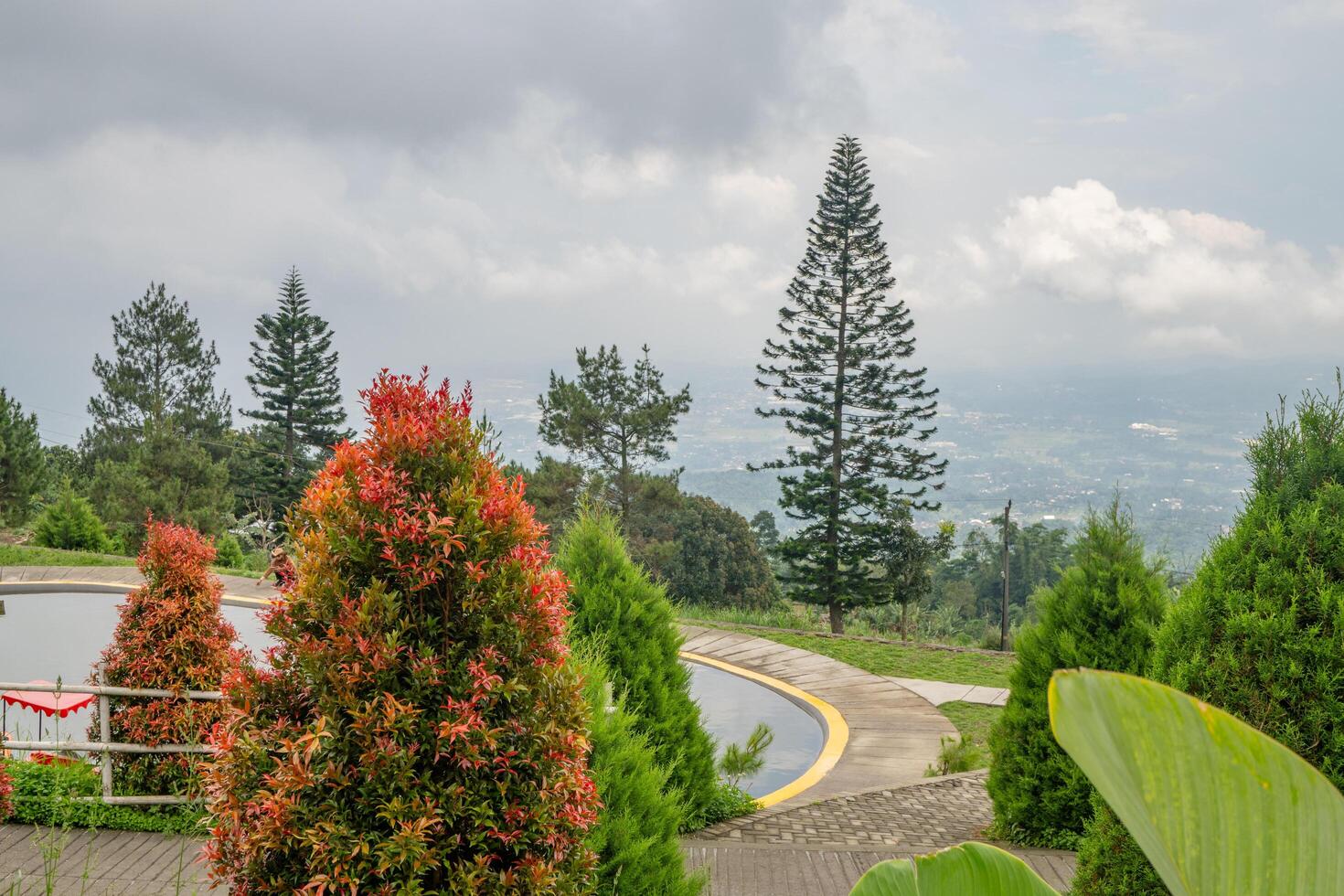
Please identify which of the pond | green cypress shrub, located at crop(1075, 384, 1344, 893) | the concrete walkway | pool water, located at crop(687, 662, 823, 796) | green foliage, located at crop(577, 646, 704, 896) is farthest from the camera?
the concrete walkway

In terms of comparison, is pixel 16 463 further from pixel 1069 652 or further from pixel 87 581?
pixel 1069 652

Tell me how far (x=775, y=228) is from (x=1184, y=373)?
7077cm

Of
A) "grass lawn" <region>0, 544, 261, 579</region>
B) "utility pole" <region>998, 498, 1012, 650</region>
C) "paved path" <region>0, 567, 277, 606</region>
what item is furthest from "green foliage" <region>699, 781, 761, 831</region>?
"grass lawn" <region>0, 544, 261, 579</region>

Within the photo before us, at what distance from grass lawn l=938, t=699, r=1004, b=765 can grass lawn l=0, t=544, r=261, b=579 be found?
32.7 feet

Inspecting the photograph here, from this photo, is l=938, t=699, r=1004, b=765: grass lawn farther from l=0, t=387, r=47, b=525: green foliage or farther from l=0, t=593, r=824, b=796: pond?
l=0, t=387, r=47, b=525: green foliage

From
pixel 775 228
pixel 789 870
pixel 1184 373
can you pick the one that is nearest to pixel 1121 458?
pixel 775 228

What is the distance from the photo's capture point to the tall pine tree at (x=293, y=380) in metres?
21.3

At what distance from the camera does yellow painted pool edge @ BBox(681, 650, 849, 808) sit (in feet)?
20.6

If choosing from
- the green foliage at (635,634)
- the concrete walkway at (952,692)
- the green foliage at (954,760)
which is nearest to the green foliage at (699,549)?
the concrete walkway at (952,692)

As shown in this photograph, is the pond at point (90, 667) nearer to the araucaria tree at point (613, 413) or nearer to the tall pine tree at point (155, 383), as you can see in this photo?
the araucaria tree at point (613, 413)

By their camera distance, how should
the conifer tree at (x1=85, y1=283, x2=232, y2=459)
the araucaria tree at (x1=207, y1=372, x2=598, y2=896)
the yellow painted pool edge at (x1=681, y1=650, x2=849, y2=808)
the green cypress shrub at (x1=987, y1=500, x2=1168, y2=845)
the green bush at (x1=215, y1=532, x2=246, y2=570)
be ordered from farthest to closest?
the conifer tree at (x1=85, y1=283, x2=232, y2=459) → the green bush at (x1=215, y1=532, x2=246, y2=570) → the yellow painted pool edge at (x1=681, y1=650, x2=849, y2=808) → the green cypress shrub at (x1=987, y1=500, x2=1168, y2=845) → the araucaria tree at (x1=207, y1=372, x2=598, y2=896)

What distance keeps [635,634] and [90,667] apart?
7.00 m

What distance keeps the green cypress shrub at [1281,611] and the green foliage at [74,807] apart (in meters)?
4.17

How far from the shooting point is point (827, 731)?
7.61m
